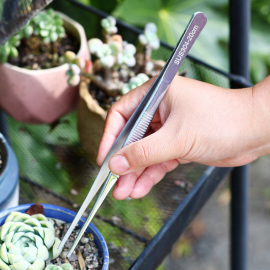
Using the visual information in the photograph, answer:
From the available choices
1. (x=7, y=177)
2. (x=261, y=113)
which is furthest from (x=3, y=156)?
(x=261, y=113)

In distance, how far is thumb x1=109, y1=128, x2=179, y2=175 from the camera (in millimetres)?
521

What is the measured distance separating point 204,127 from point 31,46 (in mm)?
415

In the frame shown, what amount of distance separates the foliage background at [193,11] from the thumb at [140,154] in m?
0.74

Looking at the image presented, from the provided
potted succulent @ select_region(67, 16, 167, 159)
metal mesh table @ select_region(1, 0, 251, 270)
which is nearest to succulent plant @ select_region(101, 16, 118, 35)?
potted succulent @ select_region(67, 16, 167, 159)

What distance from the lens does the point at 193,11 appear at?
1.28 meters

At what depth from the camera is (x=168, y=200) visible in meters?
0.77

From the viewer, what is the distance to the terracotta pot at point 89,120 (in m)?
0.76

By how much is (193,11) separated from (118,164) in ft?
2.87

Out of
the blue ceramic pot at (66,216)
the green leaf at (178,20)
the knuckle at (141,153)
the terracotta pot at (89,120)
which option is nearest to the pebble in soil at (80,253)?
the blue ceramic pot at (66,216)

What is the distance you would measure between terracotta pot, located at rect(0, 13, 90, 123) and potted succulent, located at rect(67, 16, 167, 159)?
4 cm

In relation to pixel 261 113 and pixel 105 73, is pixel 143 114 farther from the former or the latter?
pixel 105 73

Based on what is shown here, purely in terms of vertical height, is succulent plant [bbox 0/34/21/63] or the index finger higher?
the index finger

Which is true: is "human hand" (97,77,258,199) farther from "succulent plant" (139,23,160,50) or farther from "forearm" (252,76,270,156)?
"succulent plant" (139,23,160,50)

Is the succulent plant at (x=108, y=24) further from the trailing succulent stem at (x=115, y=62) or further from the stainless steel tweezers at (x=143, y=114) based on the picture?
the stainless steel tweezers at (x=143, y=114)
